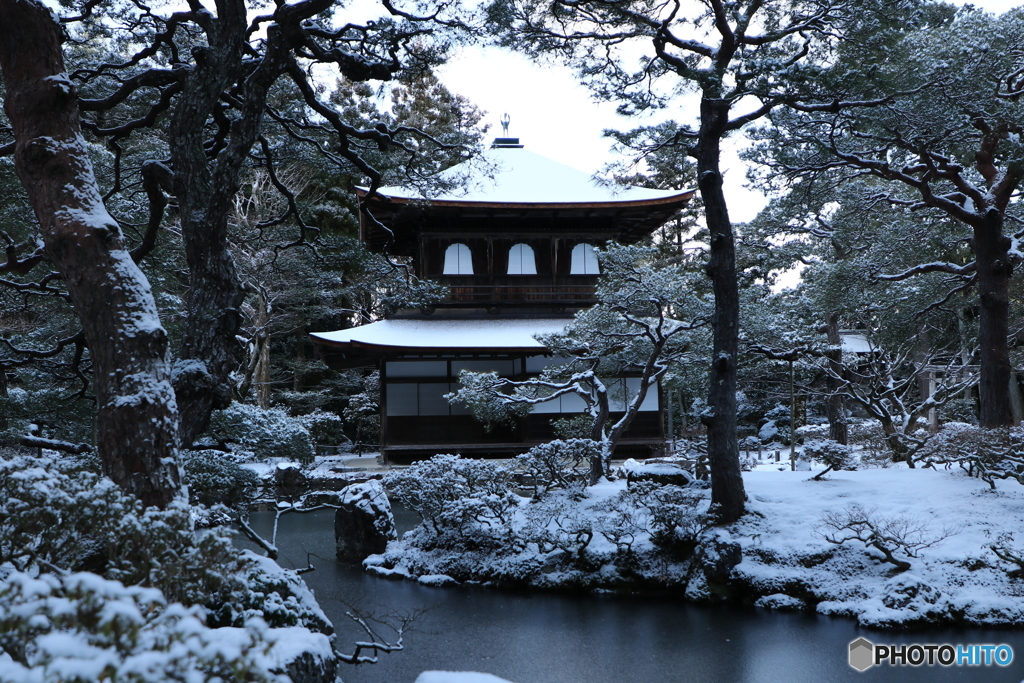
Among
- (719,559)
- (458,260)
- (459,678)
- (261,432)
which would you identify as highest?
(458,260)

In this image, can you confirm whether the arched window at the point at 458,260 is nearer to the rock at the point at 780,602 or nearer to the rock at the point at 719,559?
the rock at the point at 719,559

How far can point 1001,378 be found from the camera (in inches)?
407

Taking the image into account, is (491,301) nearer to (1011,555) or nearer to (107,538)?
(1011,555)

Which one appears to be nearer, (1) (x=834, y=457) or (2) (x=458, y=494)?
(2) (x=458, y=494)

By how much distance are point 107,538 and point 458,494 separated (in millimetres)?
5723

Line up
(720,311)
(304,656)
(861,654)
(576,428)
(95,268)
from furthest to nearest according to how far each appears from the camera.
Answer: (576,428) < (720,311) < (861,654) < (95,268) < (304,656)

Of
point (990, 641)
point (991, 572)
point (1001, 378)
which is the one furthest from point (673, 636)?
point (1001, 378)

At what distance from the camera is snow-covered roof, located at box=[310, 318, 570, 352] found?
1597 centimetres

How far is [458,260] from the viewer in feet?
58.8

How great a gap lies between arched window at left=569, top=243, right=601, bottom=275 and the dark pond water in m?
11.3

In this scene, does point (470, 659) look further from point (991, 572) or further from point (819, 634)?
point (991, 572)

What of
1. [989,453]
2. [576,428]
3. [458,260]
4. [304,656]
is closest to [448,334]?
[458,260]

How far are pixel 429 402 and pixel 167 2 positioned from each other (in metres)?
10.7

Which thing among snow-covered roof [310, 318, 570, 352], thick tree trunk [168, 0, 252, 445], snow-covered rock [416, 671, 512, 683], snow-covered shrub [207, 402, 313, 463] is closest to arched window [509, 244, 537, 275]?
snow-covered roof [310, 318, 570, 352]
